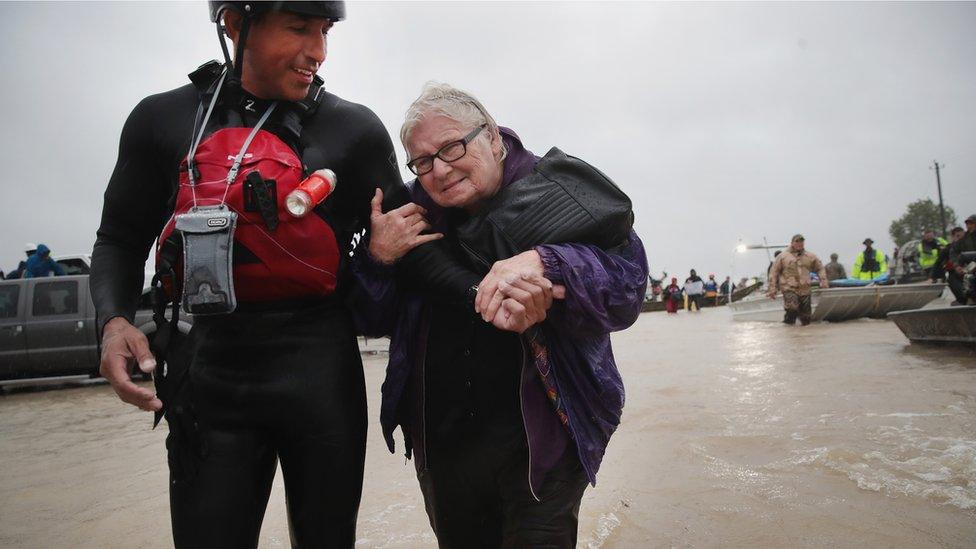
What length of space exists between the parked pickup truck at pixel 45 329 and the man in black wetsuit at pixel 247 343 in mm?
8404

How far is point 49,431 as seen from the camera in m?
6.07

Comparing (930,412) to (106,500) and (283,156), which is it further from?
(106,500)

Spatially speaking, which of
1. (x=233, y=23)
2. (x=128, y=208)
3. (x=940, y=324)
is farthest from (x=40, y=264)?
(x=940, y=324)

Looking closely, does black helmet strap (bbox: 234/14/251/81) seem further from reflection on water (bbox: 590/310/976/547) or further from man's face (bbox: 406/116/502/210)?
reflection on water (bbox: 590/310/976/547)

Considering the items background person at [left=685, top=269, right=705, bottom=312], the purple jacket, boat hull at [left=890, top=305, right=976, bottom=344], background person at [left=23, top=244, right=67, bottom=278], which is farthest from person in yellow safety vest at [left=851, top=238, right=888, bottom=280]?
background person at [left=23, top=244, right=67, bottom=278]

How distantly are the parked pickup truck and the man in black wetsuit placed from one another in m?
8.40

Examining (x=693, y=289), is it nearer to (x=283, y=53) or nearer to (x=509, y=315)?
(x=509, y=315)

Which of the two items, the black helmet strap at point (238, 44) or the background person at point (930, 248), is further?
the background person at point (930, 248)

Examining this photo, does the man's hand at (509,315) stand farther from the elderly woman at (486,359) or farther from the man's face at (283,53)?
the man's face at (283,53)

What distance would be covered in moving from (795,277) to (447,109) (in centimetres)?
1253

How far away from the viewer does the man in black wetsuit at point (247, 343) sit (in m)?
1.41

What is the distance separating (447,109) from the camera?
1707 mm

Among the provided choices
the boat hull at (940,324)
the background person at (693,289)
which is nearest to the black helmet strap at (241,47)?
the boat hull at (940,324)

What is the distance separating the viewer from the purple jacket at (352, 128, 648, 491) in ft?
4.91
